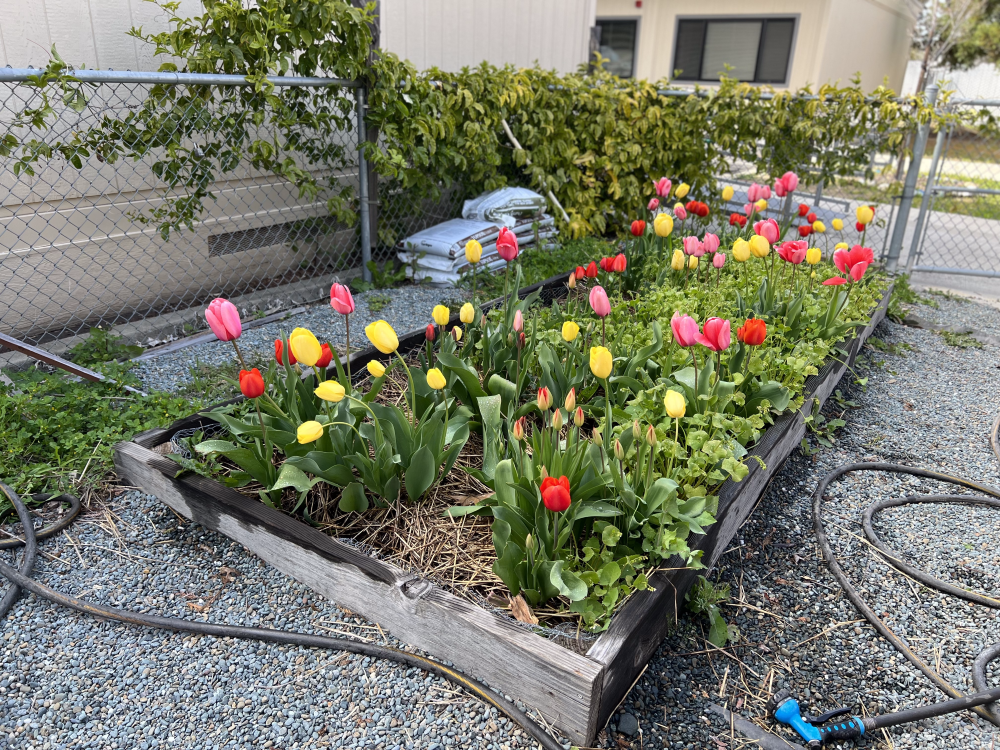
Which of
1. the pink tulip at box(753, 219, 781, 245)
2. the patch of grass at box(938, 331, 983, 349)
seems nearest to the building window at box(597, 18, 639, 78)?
the patch of grass at box(938, 331, 983, 349)

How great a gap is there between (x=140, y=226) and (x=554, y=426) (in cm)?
321

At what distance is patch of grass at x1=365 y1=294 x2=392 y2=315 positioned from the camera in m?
4.20

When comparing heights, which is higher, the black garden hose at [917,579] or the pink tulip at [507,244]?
the pink tulip at [507,244]

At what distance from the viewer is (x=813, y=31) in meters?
12.4

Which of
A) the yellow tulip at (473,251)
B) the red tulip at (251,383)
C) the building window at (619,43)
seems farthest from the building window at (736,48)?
the red tulip at (251,383)

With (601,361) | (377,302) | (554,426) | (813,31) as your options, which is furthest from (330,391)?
(813,31)

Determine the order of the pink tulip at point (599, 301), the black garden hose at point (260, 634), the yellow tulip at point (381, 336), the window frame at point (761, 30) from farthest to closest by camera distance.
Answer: the window frame at point (761, 30) < the pink tulip at point (599, 301) < the yellow tulip at point (381, 336) < the black garden hose at point (260, 634)

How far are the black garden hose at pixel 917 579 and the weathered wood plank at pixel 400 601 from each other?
0.76 meters

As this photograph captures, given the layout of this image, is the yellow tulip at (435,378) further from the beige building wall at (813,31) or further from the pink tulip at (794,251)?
the beige building wall at (813,31)

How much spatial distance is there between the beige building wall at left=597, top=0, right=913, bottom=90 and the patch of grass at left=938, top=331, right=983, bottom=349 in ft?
27.6

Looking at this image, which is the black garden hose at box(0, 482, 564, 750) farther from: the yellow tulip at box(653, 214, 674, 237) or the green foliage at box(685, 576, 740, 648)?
the yellow tulip at box(653, 214, 674, 237)

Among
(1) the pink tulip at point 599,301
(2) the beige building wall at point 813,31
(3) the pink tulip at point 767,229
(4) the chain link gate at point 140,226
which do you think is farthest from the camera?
(2) the beige building wall at point 813,31

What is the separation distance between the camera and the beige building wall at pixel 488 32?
5098mm

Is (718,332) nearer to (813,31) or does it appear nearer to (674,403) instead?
(674,403)
